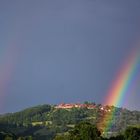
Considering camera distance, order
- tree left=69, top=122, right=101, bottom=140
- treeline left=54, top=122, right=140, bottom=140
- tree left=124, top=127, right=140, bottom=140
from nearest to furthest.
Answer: tree left=69, top=122, right=101, bottom=140 → treeline left=54, top=122, right=140, bottom=140 → tree left=124, top=127, right=140, bottom=140

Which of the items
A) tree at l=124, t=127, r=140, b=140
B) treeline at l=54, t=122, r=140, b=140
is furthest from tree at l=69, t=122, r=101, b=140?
tree at l=124, t=127, r=140, b=140

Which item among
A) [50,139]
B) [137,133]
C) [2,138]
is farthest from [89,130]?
[50,139]

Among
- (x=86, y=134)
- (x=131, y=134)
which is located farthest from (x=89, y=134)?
(x=131, y=134)

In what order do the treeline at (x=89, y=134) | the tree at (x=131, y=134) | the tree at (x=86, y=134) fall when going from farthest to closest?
the tree at (x=131, y=134) → the treeline at (x=89, y=134) → the tree at (x=86, y=134)

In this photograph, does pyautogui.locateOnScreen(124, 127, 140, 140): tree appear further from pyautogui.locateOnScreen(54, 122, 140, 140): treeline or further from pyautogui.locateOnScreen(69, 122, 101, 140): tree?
pyautogui.locateOnScreen(69, 122, 101, 140): tree

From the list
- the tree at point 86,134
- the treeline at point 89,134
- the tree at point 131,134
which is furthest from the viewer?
the tree at point 131,134

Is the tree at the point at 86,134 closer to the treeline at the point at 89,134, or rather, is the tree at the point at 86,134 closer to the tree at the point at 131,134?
the treeline at the point at 89,134

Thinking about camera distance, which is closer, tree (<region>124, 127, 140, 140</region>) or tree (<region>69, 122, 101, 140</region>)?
tree (<region>69, 122, 101, 140</region>)

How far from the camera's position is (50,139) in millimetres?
169875

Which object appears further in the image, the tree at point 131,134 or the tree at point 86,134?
the tree at point 131,134

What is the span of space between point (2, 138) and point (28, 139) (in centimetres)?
2294

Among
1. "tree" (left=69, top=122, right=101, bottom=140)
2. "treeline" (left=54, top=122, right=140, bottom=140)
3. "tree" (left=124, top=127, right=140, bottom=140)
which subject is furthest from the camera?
"tree" (left=124, top=127, right=140, bottom=140)

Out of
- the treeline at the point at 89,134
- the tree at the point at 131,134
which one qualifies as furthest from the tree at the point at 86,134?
the tree at the point at 131,134

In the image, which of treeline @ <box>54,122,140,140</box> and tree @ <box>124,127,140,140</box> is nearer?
treeline @ <box>54,122,140,140</box>
